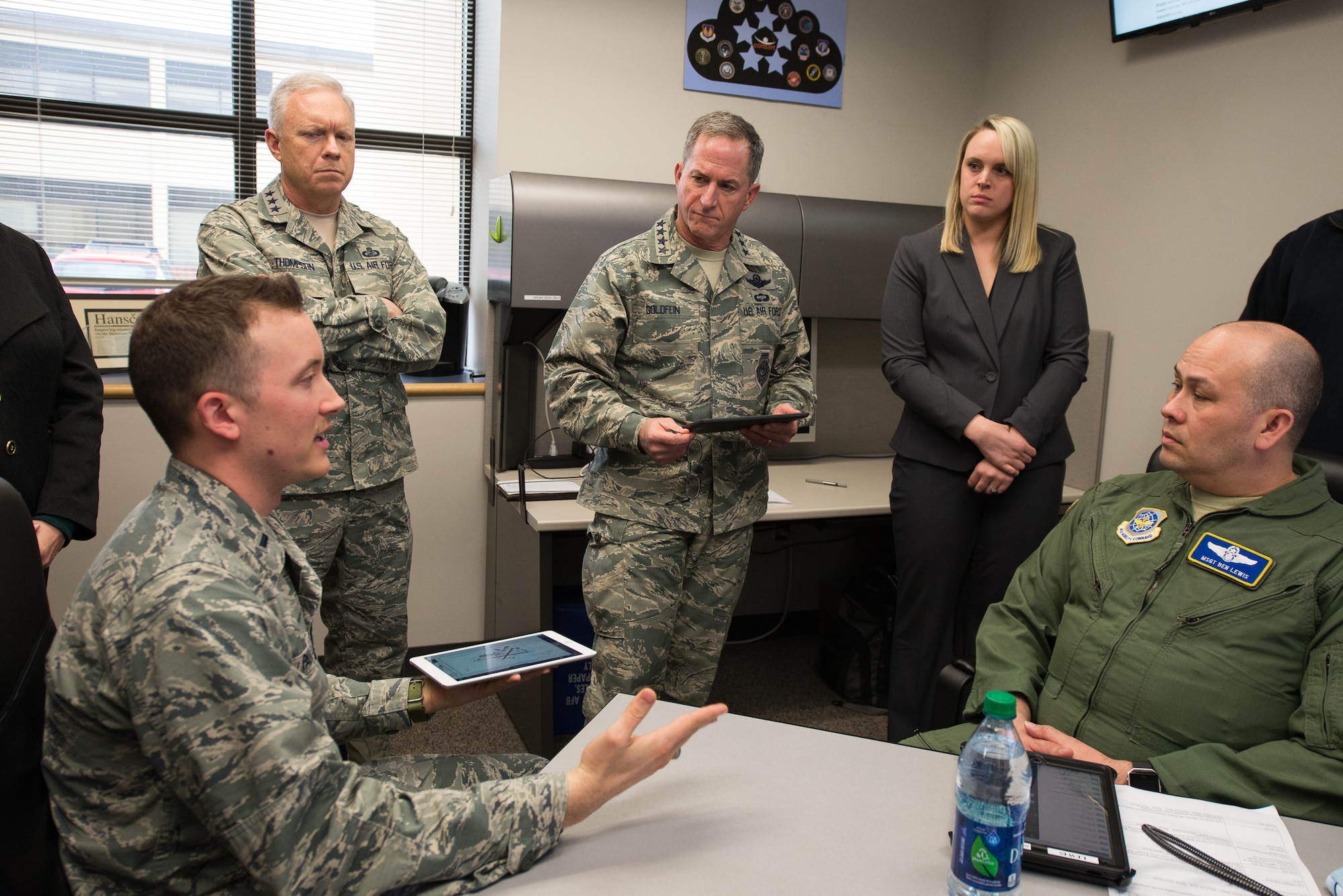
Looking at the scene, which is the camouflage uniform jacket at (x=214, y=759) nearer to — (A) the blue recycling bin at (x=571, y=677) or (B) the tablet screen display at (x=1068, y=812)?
(B) the tablet screen display at (x=1068, y=812)

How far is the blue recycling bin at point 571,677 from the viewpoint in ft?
8.83

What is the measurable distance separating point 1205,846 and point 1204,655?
1.48 feet

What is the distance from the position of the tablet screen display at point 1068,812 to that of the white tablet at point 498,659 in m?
0.54

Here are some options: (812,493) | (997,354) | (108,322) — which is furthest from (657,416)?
(108,322)

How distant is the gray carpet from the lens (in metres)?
2.79

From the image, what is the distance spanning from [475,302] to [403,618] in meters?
1.51

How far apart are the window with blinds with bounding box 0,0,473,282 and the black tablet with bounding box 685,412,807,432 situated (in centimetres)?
208

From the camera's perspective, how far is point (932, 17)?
3.63 m

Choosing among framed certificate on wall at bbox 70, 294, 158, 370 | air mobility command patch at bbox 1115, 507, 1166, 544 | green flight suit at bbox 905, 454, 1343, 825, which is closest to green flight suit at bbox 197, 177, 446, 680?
framed certificate on wall at bbox 70, 294, 158, 370

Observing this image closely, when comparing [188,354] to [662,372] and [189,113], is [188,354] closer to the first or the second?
[662,372]

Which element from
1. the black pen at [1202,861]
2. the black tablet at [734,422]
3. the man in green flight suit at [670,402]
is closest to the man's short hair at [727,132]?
the man in green flight suit at [670,402]

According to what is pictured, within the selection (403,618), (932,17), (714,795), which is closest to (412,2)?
(932,17)

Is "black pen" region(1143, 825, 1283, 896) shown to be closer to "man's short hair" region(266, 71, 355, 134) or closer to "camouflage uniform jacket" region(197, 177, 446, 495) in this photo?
"camouflage uniform jacket" region(197, 177, 446, 495)

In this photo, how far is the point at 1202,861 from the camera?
987mm
